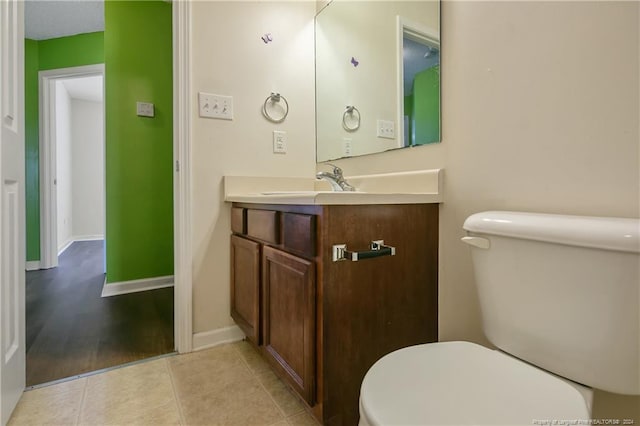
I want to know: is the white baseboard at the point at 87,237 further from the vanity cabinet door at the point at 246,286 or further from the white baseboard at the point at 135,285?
the vanity cabinet door at the point at 246,286

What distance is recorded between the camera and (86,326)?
71.6 inches

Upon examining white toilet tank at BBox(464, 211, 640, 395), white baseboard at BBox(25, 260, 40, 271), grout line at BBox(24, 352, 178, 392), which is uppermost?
white toilet tank at BBox(464, 211, 640, 395)

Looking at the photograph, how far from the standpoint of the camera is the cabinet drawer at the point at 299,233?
0.91 meters

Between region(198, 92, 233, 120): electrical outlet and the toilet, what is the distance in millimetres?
1309

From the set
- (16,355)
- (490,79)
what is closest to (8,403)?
(16,355)

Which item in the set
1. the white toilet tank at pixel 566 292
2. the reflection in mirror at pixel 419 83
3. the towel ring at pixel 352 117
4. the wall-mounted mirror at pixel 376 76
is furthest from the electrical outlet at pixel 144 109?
the white toilet tank at pixel 566 292

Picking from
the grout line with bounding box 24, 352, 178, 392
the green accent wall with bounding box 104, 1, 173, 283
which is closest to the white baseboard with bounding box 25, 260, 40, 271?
the green accent wall with bounding box 104, 1, 173, 283

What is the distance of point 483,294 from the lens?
85 centimetres

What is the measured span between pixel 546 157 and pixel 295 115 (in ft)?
4.15

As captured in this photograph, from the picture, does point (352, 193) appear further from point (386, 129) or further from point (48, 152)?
point (48, 152)

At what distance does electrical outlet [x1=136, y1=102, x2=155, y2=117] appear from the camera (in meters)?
2.54

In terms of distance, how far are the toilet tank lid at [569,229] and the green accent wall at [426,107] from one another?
19.0 inches

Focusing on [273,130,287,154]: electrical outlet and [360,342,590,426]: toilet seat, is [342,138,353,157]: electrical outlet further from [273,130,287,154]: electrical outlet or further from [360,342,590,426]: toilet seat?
[360,342,590,426]: toilet seat

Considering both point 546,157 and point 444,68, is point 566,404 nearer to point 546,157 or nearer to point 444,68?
point 546,157
